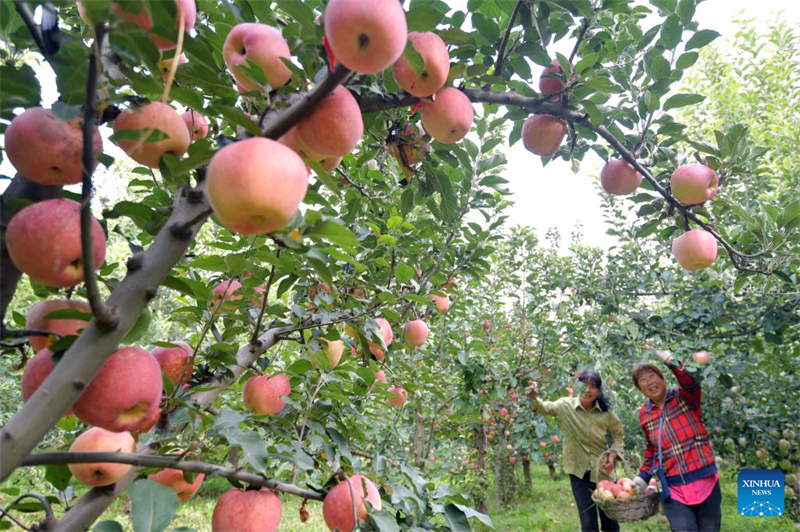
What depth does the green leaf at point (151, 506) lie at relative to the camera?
2.45ft

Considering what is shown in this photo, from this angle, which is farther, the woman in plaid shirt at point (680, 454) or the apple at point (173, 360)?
the woman in plaid shirt at point (680, 454)

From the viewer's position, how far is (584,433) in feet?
14.6

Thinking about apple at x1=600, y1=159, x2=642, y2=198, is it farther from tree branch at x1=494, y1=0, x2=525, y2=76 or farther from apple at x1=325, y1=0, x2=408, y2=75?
apple at x1=325, y1=0, x2=408, y2=75

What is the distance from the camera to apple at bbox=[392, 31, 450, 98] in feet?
3.29

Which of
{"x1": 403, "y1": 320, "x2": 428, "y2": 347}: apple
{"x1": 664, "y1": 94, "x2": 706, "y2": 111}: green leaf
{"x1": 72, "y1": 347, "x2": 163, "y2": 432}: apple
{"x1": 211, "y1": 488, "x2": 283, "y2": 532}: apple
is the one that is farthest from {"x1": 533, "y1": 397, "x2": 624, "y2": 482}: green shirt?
{"x1": 72, "y1": 347, "x2": 163, "y2": 432}: apple

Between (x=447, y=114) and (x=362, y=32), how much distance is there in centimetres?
48

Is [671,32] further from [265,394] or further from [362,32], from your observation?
[265,394]

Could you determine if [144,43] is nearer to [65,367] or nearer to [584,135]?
[65,367]

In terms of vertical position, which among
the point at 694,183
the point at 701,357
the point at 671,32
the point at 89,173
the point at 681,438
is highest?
the point at 671,32

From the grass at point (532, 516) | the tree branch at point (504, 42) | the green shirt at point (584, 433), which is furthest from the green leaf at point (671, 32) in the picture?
the grass at point (532, 516)

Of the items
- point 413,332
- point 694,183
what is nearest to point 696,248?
point 694,183

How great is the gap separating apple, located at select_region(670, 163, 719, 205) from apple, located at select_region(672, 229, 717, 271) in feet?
1.03

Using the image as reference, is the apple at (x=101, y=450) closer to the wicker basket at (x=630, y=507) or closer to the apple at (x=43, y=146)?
the apple at (x=43, y=146)

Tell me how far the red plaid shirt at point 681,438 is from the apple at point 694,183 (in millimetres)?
2322
